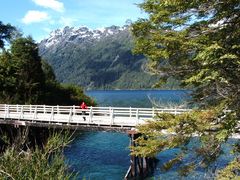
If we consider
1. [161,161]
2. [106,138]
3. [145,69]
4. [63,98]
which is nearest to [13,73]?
[63,98]

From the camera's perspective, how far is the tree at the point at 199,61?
979 cm

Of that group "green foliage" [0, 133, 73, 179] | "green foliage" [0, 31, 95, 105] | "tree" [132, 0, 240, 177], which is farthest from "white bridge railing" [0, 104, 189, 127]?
"green foliage" [0, 133, 73, 179]

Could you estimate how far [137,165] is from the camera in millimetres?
27250

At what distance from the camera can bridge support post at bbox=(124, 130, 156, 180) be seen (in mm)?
26172

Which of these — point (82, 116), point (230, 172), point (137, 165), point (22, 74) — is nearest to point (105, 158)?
point (82, 116)

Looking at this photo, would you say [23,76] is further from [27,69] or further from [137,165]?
[137,165]

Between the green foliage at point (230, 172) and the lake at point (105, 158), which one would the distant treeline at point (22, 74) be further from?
the green foliage at point (230, 172)

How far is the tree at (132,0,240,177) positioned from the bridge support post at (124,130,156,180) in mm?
14779

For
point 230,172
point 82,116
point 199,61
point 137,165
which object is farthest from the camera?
point 82,116

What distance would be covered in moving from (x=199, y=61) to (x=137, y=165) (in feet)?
57.9

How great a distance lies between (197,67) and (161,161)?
834 inches

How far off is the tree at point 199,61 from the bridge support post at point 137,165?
14.8 meters

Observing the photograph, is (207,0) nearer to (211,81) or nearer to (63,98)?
(211,81)

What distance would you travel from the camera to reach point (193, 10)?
35.2ft
